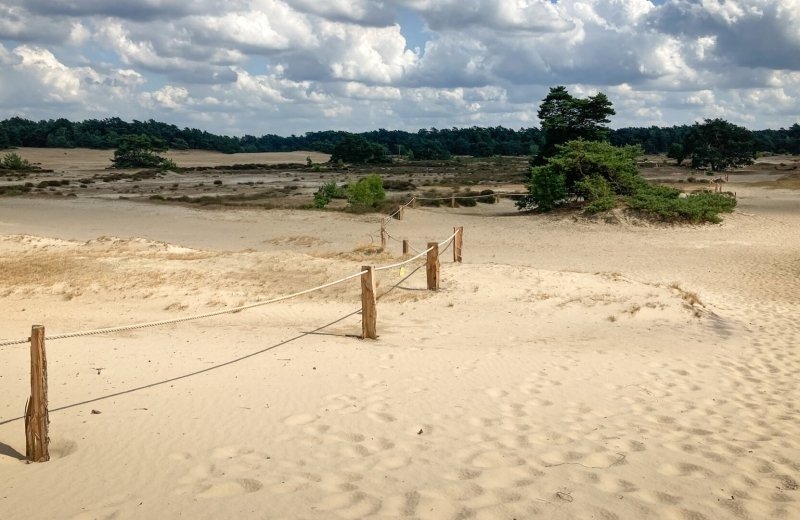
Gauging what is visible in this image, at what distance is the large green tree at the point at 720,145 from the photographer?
219ft

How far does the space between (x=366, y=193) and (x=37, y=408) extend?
25561 millimetres

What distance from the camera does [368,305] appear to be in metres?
9.49

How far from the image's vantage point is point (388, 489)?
15.9ft

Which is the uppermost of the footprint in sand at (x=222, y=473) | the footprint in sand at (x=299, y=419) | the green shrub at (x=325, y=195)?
the green shrub at (x=325, y=195)

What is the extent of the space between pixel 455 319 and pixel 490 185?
42.5 metres

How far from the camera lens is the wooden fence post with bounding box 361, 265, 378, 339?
30.1 ft

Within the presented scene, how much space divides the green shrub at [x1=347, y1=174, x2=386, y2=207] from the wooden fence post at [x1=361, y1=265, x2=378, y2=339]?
68.6 ft

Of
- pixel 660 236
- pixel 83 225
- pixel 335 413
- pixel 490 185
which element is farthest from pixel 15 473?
pixel 490 185

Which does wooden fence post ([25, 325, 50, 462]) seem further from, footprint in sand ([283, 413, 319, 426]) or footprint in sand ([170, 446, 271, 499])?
footprint in sand ([283, 413, 319, 426])

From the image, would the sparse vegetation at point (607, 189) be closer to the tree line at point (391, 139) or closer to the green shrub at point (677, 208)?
the green shrub at point (677, 208)

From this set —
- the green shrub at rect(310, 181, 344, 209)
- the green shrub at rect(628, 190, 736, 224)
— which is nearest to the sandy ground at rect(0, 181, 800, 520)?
the green shrub at rect(628, 190, 736, 224)

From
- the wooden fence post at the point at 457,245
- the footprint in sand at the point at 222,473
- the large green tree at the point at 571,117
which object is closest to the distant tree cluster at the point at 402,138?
the large green tree at the point at 571,117

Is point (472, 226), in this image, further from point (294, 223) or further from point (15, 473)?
point (15, 473)

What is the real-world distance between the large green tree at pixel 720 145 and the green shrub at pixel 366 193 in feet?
158
